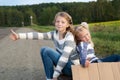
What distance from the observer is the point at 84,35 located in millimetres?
5004

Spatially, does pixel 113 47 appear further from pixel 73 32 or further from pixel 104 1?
pixel 104 1

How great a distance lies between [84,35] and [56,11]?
96.7 meters

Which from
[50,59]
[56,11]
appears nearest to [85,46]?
[50,59]

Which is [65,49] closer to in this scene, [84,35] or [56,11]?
[84,35]

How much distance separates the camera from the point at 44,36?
5492mm

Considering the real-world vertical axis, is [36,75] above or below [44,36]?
below

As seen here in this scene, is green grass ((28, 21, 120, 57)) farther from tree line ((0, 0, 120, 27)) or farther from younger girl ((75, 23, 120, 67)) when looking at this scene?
tree line ((0, 0, 120, 27))

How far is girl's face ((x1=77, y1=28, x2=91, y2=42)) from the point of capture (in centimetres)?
499

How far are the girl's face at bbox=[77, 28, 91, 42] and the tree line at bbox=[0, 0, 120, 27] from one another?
5802cm

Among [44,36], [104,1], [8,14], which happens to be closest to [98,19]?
[104,1]

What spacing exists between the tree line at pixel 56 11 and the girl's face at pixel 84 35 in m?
58.0

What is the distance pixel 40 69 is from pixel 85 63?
381cm

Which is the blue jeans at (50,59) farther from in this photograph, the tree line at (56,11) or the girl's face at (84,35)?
the tree line at (56,11)

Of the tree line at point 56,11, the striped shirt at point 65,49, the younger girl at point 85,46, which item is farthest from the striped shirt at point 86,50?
the tree line at point 56,11
